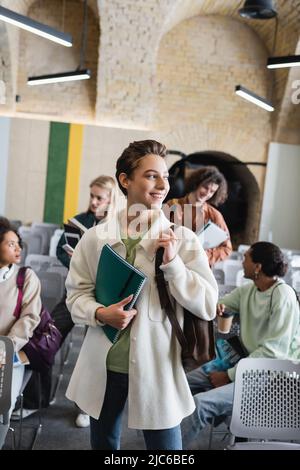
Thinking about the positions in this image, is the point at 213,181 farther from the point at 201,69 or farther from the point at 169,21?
the point at 201,69

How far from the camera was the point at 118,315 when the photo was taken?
1.39 meters

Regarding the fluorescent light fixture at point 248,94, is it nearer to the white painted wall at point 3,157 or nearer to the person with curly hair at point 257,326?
the white painted wall at point 3,157

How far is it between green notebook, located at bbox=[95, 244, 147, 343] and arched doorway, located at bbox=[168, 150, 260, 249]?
26.5 feet

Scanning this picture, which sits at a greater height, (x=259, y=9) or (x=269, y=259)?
(x=259, y=9)

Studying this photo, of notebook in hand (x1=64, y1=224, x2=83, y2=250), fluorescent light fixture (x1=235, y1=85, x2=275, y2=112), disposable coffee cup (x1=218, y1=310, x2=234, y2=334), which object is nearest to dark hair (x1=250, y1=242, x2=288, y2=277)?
disposable coffee cup (x1=218, y1=310, x2=234, y2=334)

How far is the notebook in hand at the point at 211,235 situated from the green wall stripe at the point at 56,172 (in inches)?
252

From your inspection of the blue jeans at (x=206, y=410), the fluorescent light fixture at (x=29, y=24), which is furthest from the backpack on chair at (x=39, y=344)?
the fluorescent light fixture at (x=29, y=24)

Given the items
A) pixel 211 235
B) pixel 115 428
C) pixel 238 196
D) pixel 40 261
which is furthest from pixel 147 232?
pixel 238 196

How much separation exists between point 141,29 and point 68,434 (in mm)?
6571

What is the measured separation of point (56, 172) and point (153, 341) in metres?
7.69

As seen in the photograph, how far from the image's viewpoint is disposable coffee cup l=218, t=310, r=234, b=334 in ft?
8.98

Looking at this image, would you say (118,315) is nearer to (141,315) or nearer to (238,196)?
(141,315)

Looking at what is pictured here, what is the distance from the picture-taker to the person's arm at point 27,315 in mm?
2643
